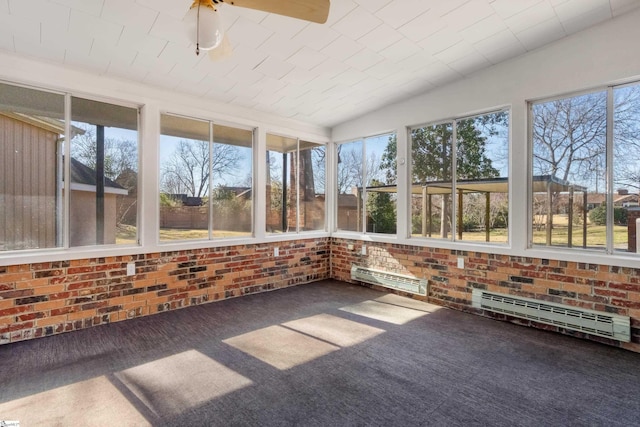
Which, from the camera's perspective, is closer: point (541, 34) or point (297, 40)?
point (297, 40)

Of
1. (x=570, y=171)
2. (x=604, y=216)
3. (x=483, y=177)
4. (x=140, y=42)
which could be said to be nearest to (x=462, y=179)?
(x=483, y=177)

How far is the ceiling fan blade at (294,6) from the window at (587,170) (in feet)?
10.2

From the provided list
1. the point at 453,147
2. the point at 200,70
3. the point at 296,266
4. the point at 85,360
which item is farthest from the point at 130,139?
the point at 453,147

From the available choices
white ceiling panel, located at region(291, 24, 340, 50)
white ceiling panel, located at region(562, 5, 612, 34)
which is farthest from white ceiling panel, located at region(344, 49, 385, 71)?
white ceiling panel, located at region(562, 5, 612, 34)

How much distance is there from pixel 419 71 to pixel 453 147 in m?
1.17

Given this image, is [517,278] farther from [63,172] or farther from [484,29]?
[63,172]

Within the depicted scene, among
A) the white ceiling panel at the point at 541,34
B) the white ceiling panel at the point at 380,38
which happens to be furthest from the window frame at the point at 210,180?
the white ceiling panel at the point at 541,34

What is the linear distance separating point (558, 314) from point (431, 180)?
87.9 inches

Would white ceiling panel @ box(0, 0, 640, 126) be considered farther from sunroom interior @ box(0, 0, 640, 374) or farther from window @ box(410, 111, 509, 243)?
window @ box(410, 111, 509, 243)

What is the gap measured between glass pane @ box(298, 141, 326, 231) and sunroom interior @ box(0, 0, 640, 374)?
74 cm

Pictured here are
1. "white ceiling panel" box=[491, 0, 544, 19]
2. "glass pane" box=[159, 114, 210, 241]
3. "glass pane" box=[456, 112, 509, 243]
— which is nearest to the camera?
"white ceiling panel" box=[491, 0, 544, 19]

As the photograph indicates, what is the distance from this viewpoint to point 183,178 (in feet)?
14.7

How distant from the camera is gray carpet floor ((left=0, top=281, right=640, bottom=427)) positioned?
2.20m

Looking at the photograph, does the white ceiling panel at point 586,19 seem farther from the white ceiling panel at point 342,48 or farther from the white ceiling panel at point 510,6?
the white ceiling panel at point 342,48
